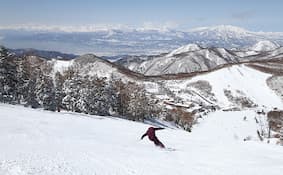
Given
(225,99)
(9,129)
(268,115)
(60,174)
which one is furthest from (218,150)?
(225,99)

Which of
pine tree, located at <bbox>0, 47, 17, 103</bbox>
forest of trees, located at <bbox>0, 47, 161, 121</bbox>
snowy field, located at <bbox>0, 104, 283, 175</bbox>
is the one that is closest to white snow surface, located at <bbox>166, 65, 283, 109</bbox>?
forest of trees, located at <bbox>0, 47, 161, 121</bbox>

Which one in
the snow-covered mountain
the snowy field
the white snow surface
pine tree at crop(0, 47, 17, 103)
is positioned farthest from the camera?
the white snow surface

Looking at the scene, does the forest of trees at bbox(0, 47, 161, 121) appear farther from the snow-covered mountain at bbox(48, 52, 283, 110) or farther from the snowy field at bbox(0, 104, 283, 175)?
the snow-covered mountain at bbox(48, 52, 283, 110)

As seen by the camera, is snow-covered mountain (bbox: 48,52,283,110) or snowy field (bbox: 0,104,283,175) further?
snow-covered mountain (bbox: 48,52,283,110)

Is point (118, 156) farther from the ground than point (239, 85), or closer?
farther from the ground

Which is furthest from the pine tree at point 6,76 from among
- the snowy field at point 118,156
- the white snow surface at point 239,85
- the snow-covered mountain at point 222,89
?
the white snow surface at point 239,85

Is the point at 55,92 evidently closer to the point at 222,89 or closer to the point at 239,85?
the point at 222,89

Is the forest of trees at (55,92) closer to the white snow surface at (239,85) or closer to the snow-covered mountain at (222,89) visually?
the snow-covered mountain at (222,89)

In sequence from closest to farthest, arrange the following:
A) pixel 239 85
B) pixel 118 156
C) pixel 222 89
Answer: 1. pixel 118 156
2. pixel 222 89
3. pixel 239 85

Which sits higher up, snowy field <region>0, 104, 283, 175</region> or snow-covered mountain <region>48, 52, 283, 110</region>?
snowy field <region>0, 104, 283, 175</region>

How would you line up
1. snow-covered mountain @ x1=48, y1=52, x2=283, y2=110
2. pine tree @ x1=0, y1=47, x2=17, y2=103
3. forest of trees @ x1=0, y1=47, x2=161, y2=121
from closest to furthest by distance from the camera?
pine tree @ x1=0, y1=47, x2=17, y2=103
forest of trees @ x1=0, y1=47, x2=161, y2=121
snow-covered mountain @ x1=48, y1=52, x2=283, y2=110

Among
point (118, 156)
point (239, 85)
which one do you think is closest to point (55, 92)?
point (118, 156)

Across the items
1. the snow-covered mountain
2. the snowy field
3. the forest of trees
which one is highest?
the snowy field

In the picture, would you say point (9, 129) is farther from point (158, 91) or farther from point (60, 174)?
point (158, 91)
